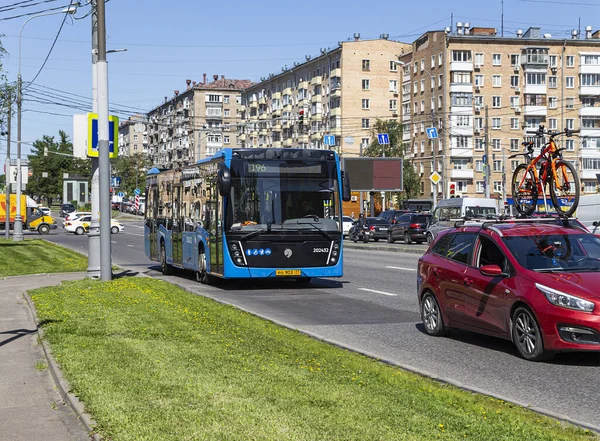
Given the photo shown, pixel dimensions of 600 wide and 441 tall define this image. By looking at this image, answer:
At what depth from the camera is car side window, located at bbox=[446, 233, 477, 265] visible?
38.5 feet

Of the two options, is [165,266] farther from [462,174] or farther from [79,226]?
[462,174]

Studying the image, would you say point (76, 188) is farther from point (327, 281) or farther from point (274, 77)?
point (327, 281)

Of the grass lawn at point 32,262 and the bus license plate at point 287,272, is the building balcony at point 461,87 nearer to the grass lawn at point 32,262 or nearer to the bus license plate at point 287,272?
the grass lawn at point 32,262

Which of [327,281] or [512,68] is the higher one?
[512,68]

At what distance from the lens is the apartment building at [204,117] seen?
15088 centimetres

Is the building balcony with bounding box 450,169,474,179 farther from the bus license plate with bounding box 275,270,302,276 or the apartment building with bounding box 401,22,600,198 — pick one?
the bus license plate with bounding box 275,270,302,276

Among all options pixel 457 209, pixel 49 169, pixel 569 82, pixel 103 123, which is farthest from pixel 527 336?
pixel 49 169

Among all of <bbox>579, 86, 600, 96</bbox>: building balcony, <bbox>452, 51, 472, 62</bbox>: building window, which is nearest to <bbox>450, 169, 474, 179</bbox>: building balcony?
<bbox>452, 51, 472, 62</bbox>: building window

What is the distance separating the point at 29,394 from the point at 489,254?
5666 millimetres

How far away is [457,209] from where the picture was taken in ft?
151

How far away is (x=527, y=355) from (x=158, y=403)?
4.64m

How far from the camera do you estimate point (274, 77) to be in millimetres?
129500

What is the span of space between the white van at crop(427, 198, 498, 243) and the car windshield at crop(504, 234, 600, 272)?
33607 mm

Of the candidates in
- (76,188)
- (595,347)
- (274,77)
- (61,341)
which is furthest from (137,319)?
(274,77)
